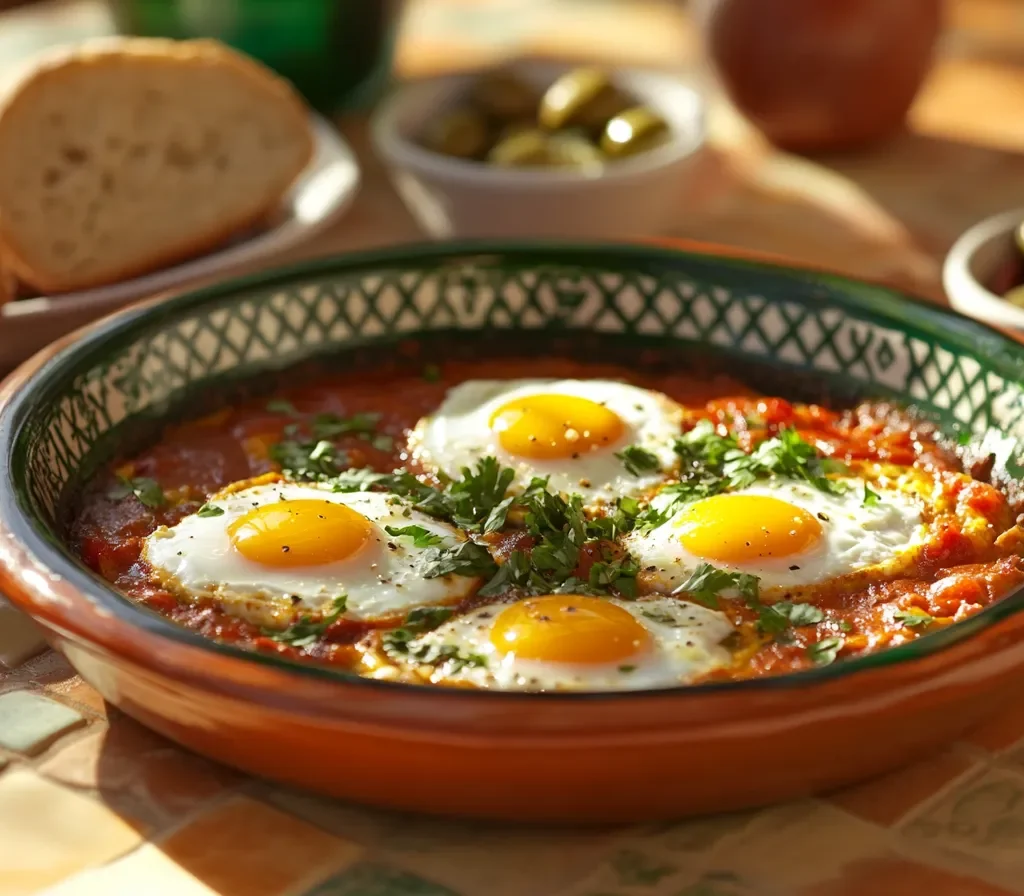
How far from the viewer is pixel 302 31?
482 centimetres

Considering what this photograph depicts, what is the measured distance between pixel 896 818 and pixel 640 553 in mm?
613

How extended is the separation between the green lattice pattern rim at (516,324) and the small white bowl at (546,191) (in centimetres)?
76

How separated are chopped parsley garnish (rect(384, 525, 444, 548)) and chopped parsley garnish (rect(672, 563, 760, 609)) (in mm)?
397

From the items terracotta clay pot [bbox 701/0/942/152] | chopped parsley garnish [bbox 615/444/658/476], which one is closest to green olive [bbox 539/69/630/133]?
terracotta clay pot [bbox 701/0/942/152]

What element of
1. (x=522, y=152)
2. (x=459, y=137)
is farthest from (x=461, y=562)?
(x=459, y=137)

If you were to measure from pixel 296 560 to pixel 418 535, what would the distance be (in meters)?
0.20

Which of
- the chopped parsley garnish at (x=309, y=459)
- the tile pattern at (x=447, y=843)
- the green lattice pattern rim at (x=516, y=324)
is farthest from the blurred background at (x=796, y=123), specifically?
the tile pattern at (x=447, y=843)

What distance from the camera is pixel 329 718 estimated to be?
1.70m

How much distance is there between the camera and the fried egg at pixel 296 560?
222cm

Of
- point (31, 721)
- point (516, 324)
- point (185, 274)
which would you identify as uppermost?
point (516, 324)

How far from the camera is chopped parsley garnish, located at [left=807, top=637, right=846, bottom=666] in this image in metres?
2.06

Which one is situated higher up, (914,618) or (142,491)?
(914,618)

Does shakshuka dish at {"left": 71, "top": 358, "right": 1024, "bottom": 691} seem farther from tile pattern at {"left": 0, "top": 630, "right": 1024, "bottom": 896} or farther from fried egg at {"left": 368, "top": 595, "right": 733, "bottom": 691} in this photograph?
tile pattern at {"left": 0, "top": 630, "right": 1024, "bottom": 896}

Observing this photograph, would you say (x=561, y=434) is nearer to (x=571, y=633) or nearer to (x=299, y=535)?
(x=299, y=535)
